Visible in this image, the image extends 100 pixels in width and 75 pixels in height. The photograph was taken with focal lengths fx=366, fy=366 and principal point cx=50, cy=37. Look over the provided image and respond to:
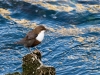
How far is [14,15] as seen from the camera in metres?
15.4

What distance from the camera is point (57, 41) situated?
43.9 ft

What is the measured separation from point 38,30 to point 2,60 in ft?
11.7

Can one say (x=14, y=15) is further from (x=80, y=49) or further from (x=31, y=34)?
(x=31, y=34)

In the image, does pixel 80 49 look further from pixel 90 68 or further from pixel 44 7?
pixel 44 7

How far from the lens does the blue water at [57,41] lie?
11.7m

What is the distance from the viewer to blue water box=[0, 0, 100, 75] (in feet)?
38.3

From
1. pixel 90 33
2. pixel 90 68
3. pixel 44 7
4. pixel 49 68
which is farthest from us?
pixel 44 7

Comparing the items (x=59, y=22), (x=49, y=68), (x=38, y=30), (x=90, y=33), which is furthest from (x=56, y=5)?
(x=49, y=68)

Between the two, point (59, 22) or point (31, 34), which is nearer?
point (31, 34)

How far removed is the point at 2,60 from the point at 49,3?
5378mm

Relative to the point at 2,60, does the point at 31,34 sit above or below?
above

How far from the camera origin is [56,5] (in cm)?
1648

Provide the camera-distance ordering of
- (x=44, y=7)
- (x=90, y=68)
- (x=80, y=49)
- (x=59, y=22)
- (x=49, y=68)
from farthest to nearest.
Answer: (x=44, y=7)
(x=59, y=22)
(x=80, y=49)
(x=90, y=68)
(x=49, y=68)

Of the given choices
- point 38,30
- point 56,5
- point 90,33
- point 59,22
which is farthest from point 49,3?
point 38,30
